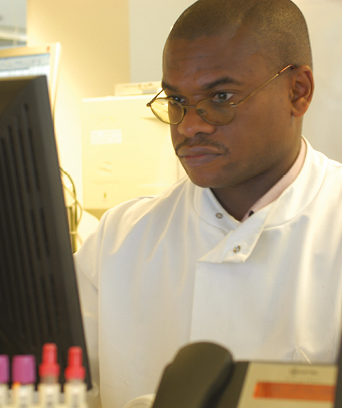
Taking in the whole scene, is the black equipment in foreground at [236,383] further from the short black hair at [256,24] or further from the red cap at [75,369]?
the short black hair at [256,24]

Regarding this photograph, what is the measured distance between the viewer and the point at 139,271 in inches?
41.1

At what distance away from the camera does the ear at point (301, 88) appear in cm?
105

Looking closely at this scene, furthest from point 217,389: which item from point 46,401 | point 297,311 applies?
point 297,311

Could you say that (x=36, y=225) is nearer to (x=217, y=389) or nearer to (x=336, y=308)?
(x=217, y=389)

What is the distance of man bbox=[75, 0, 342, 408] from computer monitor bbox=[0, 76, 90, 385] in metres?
0.48

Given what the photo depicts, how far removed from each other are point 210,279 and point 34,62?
1.44 meters

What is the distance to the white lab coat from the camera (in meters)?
0.88

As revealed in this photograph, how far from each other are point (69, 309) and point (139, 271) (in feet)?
2.01

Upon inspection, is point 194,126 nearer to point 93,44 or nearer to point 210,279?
point 210,279

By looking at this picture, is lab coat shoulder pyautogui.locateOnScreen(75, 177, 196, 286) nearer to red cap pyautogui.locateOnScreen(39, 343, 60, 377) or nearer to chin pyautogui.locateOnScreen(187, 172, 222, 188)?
chin pyautogui.locateOnScreen(187, 172, 222, 188)

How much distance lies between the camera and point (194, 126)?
3.12 feet

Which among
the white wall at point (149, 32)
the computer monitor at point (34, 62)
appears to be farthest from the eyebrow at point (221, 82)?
the white wall at point (149, 32)

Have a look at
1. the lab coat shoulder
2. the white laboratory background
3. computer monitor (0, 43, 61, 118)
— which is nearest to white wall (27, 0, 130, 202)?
the white laboratory background

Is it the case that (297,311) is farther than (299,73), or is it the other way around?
(299,73)
